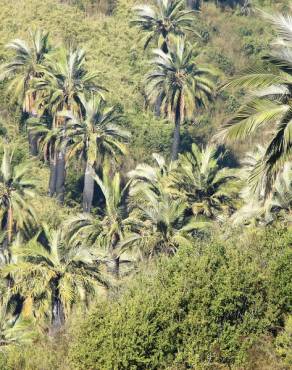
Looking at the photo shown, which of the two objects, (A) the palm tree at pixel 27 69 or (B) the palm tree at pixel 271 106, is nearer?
(B) the palm tree at pixel 271 106

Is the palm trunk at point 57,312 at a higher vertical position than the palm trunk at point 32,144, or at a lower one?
lower

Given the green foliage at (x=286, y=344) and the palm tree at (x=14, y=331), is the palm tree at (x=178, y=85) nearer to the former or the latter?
the palm tree at (x=14, y=331)

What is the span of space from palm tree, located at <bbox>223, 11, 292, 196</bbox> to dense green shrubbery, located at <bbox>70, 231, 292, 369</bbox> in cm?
260

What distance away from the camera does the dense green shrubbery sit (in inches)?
747

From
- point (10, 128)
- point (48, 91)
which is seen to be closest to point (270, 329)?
point (48, 91)

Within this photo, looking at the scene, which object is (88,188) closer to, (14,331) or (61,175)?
(61,175)

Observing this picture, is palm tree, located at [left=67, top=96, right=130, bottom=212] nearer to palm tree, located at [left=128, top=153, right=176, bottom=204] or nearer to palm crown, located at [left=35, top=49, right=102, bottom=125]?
palm crown, located at [left=35, top=49, right=102, bottom=125]

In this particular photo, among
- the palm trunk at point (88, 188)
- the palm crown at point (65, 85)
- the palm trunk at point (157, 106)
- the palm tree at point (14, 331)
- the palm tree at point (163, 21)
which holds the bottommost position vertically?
the palm tree at point (14, 331)

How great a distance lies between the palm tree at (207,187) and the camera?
4200 cm

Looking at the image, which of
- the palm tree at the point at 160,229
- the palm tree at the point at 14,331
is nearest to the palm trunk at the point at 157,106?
the palm tree at the point at 160,229

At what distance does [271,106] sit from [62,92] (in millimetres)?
38611

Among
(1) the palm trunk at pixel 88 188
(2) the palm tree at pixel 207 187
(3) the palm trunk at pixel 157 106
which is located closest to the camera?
(2) the palm tree at pixel 207 187

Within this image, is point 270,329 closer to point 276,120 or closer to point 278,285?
point 278,285

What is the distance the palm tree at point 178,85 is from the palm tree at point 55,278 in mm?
30623
